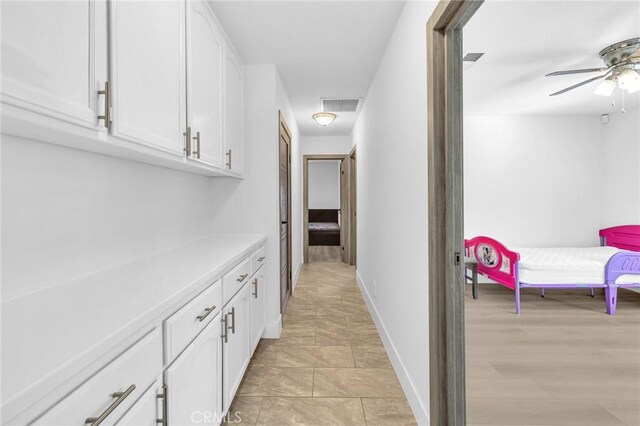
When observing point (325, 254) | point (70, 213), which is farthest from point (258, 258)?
point (325, 254)

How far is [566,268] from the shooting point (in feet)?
11.8

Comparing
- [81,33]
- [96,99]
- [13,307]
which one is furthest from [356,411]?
[81,33]

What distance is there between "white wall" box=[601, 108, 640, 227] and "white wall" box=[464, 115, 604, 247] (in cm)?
19

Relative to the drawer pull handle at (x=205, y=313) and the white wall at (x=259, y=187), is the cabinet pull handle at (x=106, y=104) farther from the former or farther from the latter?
the white wall at (x=259, y=187)

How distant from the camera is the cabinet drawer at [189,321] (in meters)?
1.07

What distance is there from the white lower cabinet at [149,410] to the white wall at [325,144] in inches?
218

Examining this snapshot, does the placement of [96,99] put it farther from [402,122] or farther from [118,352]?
[402,122]

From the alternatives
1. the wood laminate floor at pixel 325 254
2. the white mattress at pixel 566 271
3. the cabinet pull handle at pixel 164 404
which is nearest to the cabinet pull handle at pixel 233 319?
the cabinet pull handle at pixel 164 404

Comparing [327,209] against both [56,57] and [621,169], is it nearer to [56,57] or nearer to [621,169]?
[621,169]

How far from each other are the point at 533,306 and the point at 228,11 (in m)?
4.26

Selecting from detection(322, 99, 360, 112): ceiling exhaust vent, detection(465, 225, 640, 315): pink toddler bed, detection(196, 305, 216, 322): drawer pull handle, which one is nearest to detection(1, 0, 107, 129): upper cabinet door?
detection(196, 305, 216, 322): drawer pull handle

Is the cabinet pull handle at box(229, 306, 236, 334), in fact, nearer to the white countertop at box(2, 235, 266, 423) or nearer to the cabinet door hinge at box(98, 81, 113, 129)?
the white countertop at box(2, 235, 266, 423)

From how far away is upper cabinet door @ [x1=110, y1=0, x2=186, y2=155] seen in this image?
3.71 feet

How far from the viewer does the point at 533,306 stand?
373 cm
